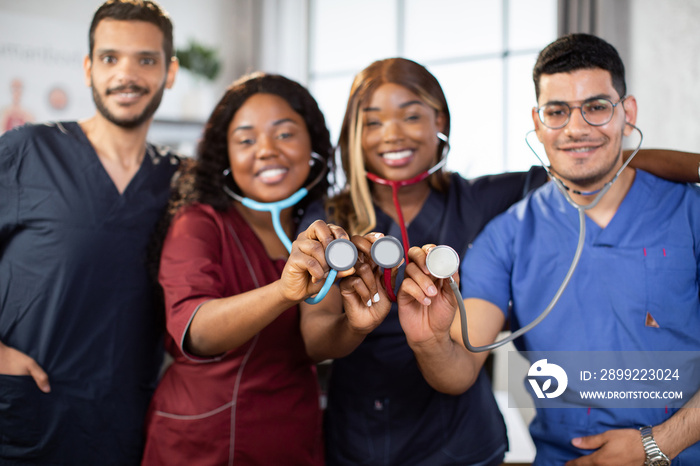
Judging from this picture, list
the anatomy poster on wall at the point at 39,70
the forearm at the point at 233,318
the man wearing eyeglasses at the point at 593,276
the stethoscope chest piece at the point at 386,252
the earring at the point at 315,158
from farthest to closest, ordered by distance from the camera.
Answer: the anatomy poster on wall at the point at 39,70 < the earring at the point at 315,158 < the man wearing eyeglasses at the point at 593,276 < the forearm at the point at 233,318 < the stethoscope chest piece at the point at 386,252

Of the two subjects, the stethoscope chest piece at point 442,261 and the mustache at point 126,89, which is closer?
the stethoscope chest piece at point 442,261

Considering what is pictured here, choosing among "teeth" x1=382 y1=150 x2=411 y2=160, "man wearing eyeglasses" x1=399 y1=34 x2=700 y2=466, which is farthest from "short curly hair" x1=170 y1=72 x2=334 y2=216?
"man wearing eyeglasses" x1=399 y1=34 x2=700 y2=466

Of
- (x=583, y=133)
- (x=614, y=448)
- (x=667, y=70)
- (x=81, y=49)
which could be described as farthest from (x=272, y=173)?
(x=81, y=49)

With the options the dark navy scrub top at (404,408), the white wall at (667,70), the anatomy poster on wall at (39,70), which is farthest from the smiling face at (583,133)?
the anatomy poster on wall at (39,70)

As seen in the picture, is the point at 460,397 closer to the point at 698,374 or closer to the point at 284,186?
the point at 698,374

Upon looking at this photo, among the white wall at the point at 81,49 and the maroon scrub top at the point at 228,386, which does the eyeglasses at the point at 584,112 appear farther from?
the white wall at the point at 81,49

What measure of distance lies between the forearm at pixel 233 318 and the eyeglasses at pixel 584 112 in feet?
2.23

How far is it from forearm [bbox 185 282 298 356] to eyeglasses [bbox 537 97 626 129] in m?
0.68

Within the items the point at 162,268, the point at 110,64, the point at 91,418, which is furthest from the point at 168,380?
the point at 110,64

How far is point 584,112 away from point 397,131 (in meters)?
0.41

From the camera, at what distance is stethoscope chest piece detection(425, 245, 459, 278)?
2.78ft

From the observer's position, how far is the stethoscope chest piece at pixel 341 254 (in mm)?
→ 829

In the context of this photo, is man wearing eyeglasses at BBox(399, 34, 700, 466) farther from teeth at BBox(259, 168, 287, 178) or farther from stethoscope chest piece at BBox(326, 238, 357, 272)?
teeth at BBox(259, 168, 287, 178)

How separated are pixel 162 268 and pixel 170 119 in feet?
10.3
